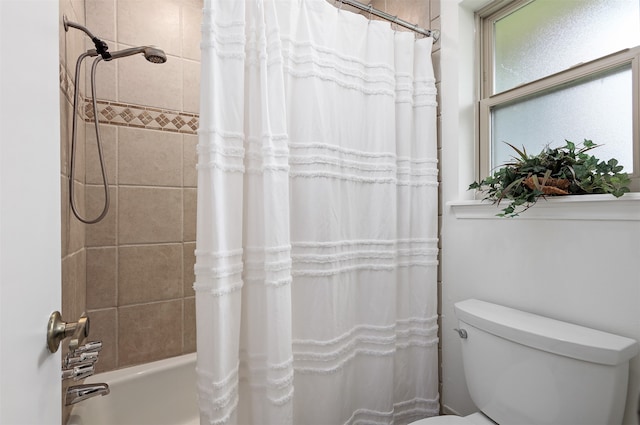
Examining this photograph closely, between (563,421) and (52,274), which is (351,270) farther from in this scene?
(52,274)

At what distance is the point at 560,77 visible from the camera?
3.98 ft

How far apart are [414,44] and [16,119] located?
1.50 m

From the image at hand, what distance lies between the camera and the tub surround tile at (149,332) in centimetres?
157

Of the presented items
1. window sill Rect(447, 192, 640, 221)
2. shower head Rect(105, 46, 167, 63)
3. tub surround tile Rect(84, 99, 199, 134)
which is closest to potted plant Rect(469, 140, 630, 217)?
window sill Rect(447, 192, 640, 221)

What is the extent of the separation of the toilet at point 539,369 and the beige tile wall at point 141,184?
135 cm

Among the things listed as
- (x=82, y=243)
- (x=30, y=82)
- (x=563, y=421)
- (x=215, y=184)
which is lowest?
(x=563, y=421)

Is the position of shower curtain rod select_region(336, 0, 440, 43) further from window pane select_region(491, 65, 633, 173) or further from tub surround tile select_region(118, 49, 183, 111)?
tub surround tile select_region(118, 49, 183, 111)

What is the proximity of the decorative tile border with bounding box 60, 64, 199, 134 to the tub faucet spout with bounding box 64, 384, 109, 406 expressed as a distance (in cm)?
111

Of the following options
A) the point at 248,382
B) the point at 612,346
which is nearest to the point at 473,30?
the point at 612,346

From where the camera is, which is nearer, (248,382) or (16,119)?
(16,119)

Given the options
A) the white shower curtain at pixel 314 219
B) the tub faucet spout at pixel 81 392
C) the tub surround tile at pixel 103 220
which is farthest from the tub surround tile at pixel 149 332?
the white shower curtain at pixel 314 219

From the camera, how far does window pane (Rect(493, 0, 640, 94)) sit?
1098mm

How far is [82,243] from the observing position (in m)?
1.43

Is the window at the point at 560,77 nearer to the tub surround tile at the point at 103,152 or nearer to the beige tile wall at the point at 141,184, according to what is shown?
the beige tile wall at the point at 141,184
